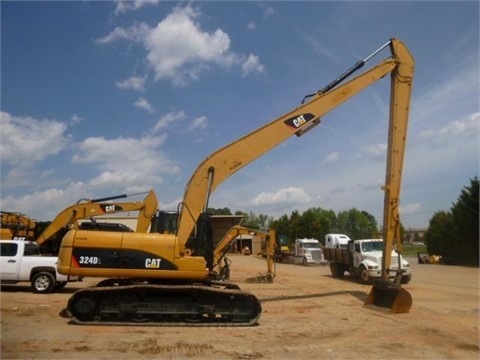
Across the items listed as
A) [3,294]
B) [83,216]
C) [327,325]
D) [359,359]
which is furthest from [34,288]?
[359,359]

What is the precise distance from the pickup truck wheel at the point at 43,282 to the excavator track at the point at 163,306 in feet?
21.0

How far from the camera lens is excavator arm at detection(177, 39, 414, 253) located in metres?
12.4

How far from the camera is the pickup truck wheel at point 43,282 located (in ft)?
54.3

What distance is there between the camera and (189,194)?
12398 millimetres

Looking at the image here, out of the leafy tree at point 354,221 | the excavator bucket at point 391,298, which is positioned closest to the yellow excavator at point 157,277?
the excavator bucket at point 391,298

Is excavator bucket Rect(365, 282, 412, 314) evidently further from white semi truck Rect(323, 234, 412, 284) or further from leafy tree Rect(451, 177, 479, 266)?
leafy tree Rect(451, 177, 479, 266)

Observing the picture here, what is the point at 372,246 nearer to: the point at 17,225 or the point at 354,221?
the point at 17,225

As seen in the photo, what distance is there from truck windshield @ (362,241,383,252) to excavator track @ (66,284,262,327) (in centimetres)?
1396

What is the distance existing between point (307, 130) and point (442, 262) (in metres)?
33.4

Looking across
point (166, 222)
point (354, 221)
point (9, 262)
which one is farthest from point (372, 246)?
point (354, 221)

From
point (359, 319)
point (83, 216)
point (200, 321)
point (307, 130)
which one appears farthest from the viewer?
point (83, 216)

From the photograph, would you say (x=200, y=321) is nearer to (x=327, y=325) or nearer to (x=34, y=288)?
(x=327, y=325)

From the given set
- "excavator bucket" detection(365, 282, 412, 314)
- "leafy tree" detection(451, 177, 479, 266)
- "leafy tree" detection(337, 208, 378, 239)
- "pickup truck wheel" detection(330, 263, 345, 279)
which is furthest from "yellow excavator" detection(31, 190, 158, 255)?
"leafy tree" detection(337, 208, 378, 239)

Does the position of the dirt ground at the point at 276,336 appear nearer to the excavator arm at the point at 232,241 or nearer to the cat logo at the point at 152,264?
the cat logo at the point at 152,264
